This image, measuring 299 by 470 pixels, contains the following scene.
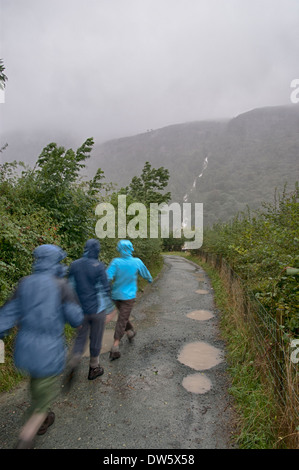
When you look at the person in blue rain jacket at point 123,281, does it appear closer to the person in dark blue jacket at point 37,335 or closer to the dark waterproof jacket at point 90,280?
the dark waterproof jacket at point 90,280

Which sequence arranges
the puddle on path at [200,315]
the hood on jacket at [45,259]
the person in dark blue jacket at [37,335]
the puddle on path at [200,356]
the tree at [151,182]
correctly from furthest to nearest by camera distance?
the tree at [151,182]
the puddle on path at [200,315]
the puddle on path at [200,356]
the hood on jacket at [45,259]
the person in dark blue jacket at [37,335]

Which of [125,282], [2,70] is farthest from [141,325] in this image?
[2,70]

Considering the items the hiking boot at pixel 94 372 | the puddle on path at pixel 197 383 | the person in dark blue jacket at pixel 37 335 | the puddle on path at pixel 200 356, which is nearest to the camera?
the person in dark blue jacket at pixel 37 335

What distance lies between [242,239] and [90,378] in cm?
557

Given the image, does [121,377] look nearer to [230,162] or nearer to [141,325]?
[141,325]

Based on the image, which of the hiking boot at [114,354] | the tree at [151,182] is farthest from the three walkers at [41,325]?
the tree at [151,182]

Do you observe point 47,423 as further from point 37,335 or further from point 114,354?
point 114,354

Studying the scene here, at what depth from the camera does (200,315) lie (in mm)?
7223

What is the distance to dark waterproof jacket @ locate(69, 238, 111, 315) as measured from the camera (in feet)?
12.1

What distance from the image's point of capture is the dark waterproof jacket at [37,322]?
236 centimetres

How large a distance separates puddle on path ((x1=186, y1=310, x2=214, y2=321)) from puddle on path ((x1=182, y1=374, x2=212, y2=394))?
2894mm

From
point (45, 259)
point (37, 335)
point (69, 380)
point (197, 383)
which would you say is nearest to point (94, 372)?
point (69, 380)

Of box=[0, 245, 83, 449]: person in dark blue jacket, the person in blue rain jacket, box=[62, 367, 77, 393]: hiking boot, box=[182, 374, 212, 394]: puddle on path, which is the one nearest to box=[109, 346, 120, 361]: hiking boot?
the person in blue rain jacket

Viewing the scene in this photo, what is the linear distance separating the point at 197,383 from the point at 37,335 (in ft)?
8.29
